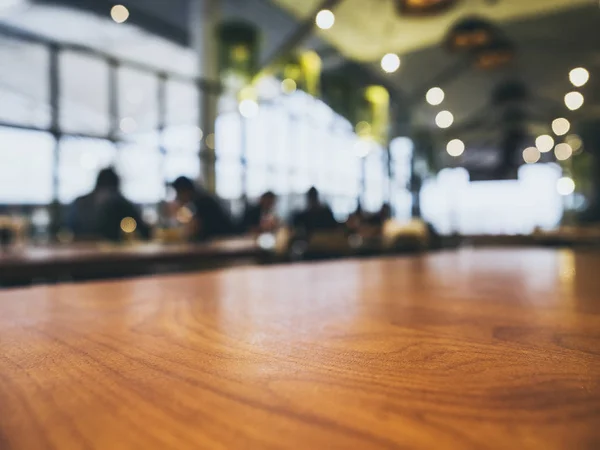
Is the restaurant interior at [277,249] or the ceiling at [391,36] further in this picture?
the ceiling at [391,36]

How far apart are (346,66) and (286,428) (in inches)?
416

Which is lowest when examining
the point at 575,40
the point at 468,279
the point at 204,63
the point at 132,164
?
the point at 468,279

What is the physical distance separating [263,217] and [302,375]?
15.6 feet

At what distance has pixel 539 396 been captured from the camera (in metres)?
→ 0.23

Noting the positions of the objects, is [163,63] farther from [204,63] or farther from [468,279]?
[468,279]

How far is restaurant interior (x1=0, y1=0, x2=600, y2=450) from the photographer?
0.22 metres

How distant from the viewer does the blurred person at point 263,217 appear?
12.6 ft

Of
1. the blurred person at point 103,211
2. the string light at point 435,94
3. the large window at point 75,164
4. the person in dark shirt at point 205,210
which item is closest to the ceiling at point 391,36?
the string light at point 435,94

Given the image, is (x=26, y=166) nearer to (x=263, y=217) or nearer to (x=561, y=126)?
(x=263, y=217)

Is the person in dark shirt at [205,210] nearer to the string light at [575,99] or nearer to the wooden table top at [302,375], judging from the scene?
the wooden table top at [302,375]

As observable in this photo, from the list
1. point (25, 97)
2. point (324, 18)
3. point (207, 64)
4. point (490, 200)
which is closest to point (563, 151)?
point (490, 200)

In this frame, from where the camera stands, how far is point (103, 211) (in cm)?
345

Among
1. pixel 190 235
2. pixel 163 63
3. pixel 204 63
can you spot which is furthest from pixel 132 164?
pixel 190 235

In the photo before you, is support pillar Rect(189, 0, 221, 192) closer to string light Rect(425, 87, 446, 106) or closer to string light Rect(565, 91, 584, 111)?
string light Rect(425, 87, 446, 106)
